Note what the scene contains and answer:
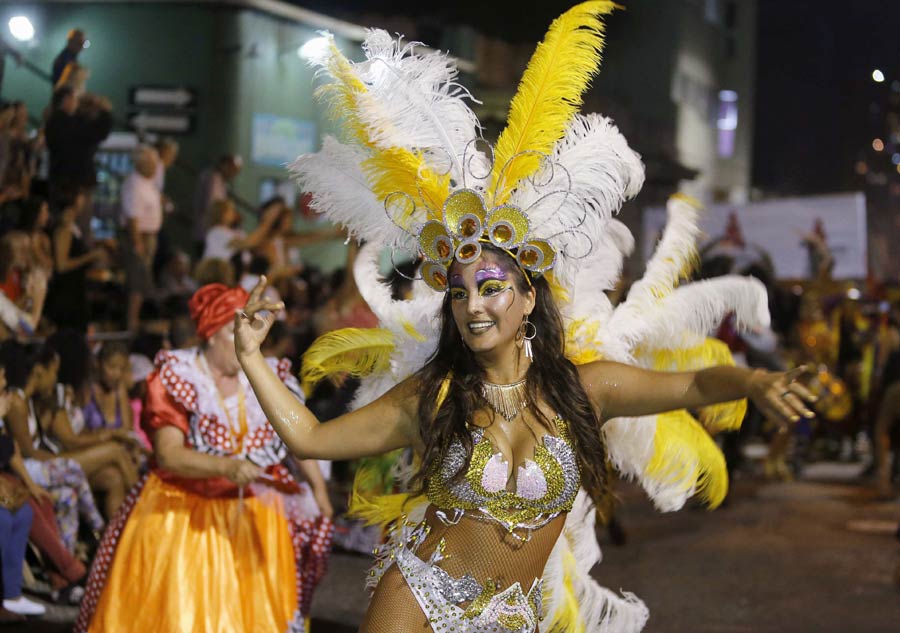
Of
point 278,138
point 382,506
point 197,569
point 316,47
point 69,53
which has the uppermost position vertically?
point 278,138

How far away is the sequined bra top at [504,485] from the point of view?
3566 millimetres

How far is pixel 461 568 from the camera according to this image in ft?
11.7

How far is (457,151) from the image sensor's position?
13.3 ft

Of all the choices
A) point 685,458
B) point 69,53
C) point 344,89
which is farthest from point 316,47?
point 69,53

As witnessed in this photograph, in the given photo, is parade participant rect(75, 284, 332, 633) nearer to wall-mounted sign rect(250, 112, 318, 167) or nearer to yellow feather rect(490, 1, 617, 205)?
yellow feather rect(490, 1, 617, 205)

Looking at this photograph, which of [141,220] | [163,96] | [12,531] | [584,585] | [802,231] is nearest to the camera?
[584,585]

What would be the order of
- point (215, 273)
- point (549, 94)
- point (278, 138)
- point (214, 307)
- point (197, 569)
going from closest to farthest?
point (549, 94), point (197, 569), point (214, 307), point (215, 273), point (278, 138)

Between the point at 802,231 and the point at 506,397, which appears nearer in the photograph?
the point at 506,397

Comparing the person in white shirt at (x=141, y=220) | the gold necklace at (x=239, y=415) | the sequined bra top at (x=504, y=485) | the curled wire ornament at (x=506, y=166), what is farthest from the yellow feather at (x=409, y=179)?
the person in white shirt at (x=141, y=220)

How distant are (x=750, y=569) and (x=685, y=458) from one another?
15.1 ft

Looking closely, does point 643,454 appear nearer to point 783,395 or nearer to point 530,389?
point 530,389

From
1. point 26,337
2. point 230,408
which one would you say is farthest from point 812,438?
point 230,408

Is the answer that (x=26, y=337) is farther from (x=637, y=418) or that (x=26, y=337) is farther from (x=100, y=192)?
(x=100, y=192)

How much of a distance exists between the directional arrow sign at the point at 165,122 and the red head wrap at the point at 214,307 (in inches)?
552
